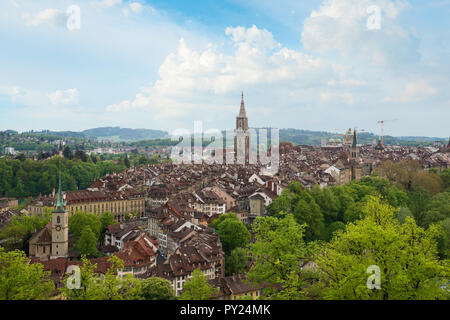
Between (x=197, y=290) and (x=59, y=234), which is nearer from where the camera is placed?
(x=197, y=290)

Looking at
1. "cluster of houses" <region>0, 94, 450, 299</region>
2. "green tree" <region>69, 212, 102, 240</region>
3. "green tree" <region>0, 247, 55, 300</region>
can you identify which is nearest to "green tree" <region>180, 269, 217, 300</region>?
"cluster of houses" <region>0, 94, 450, 299</region>

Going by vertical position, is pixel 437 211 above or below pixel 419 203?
above

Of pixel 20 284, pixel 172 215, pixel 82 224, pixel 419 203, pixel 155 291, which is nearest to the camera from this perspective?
pixel 20 284

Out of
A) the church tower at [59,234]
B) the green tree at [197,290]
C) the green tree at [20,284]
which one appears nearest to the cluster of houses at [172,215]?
the church tower at [59,234]

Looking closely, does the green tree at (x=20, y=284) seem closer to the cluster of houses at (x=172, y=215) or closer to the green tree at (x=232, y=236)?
the cluster of houses at (x=172, y=215)

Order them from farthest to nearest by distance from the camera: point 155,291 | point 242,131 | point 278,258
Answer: point 242,131 < point 155,291 < point 278,258

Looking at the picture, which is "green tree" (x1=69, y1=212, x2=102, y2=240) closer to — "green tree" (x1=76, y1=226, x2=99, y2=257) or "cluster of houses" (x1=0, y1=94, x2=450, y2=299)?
"cluster of houses" (x1=0, y1=94, x2=450, y2=299)

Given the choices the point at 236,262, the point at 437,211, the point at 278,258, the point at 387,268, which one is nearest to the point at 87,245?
the point at 236,262

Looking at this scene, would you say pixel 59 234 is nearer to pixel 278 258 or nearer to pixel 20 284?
pixel 20 284
